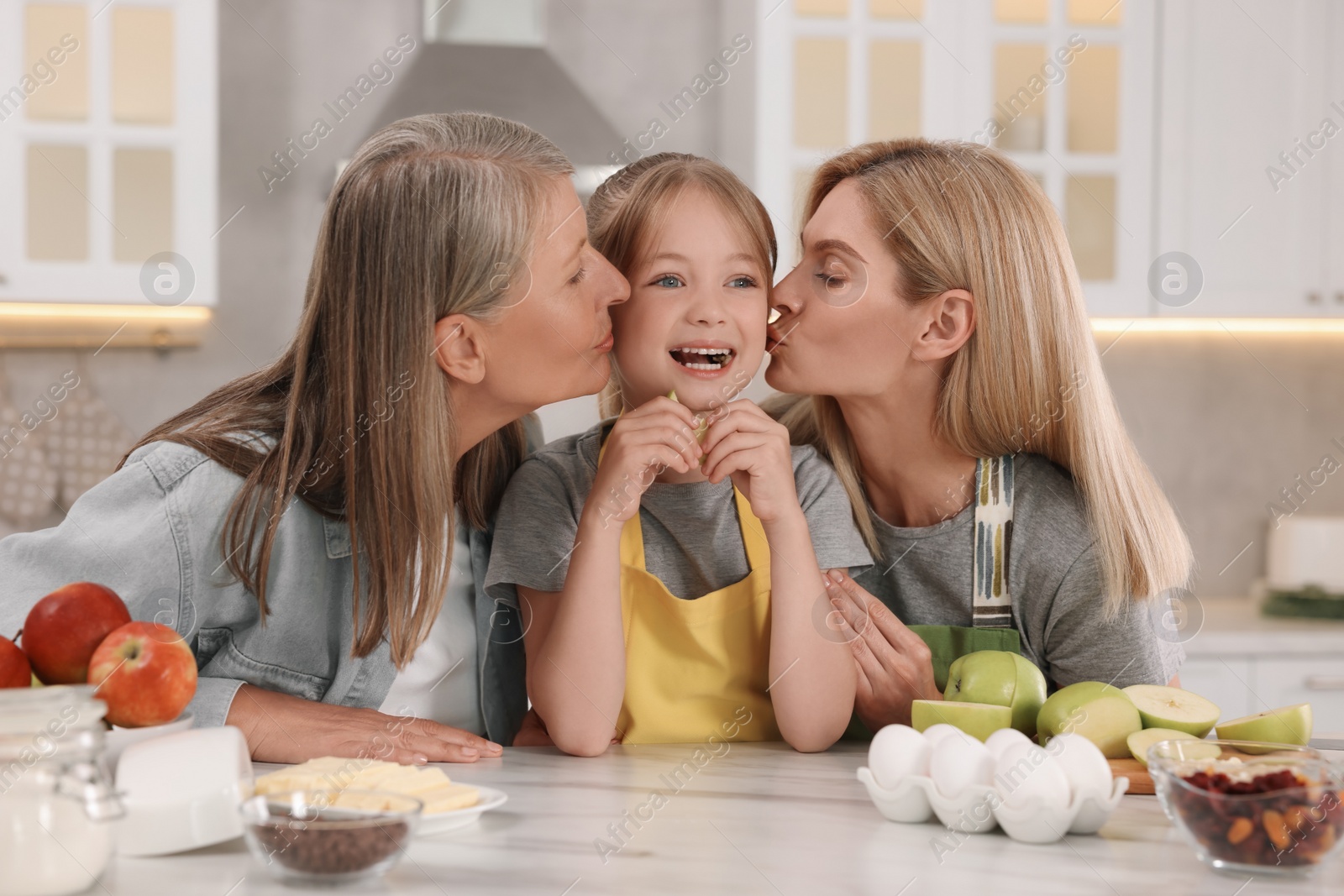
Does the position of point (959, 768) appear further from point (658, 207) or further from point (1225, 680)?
point (1225, 680)

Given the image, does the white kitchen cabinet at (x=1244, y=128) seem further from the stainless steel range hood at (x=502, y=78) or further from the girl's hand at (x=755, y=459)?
the girl's hand at (x=755, y=459)

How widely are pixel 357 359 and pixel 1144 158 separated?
7.22ft

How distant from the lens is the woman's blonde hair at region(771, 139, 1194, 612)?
4.42 feet

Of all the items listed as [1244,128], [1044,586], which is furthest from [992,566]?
[1244,128]

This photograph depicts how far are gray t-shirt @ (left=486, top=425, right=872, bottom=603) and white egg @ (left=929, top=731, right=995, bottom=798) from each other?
505 millimetres

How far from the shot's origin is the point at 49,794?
66 cm

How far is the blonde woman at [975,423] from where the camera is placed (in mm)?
1312

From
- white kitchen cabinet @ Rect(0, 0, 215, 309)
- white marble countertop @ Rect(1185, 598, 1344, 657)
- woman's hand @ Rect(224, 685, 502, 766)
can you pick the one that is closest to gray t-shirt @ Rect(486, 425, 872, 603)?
woman's hand @ Rect(224, 685, 502, 766)

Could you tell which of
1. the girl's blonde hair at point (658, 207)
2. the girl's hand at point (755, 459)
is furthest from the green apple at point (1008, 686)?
the girl's blonde hair at point (658, 207)

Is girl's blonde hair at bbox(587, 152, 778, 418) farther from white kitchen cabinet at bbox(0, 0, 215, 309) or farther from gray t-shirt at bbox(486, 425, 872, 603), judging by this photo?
white kitchen cabinet at bbox(0, 0, 215, 309)

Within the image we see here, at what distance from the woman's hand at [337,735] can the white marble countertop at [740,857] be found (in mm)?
142

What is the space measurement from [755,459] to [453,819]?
1.80 ft

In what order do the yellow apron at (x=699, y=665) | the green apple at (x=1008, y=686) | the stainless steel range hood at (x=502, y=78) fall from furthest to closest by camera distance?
1. the stainless steel range hood at (x=502, y=78)
2. the yellow apron at (x=699, y=665)
3. the green apple at (x=1008, y=686)

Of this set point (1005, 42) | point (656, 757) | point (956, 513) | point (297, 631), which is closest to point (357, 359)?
point (297, 631)
